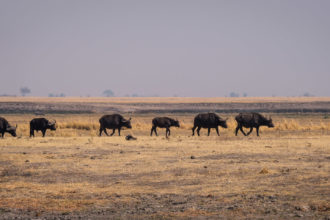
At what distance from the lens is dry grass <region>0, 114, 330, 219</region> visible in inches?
464

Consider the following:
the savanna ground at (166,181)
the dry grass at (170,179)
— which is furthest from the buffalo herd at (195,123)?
the savanna ground at (166,181)

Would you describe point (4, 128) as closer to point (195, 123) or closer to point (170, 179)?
point (195, 123)

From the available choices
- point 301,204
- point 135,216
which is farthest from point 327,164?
point 135,216

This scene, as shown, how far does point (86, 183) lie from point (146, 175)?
191 cm

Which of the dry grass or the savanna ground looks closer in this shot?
the savanna ground

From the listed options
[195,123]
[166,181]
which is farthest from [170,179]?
[195,123]

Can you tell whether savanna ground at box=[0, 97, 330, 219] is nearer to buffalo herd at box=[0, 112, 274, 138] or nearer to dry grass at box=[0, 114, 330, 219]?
dry grass at box=[0, 114, 330, 219]

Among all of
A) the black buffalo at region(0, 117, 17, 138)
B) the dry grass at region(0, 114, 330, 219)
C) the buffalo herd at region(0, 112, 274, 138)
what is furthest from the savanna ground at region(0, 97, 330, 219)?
the buffalo herd at region(0, 112, 274, 138)

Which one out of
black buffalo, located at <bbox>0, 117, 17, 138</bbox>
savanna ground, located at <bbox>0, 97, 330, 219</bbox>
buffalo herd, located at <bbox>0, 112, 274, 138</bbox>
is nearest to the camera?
savanna ground, located at <bbox>0, 97, 330, 219</bbox>

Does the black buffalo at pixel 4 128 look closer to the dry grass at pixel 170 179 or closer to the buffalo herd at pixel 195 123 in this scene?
the buffalo herd at pixel 195 123

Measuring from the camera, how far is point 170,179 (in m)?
15.6

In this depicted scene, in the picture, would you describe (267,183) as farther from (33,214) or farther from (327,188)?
(33,214)

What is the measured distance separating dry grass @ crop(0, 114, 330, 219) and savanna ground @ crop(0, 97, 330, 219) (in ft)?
0.06

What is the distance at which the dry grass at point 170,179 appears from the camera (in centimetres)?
1179
